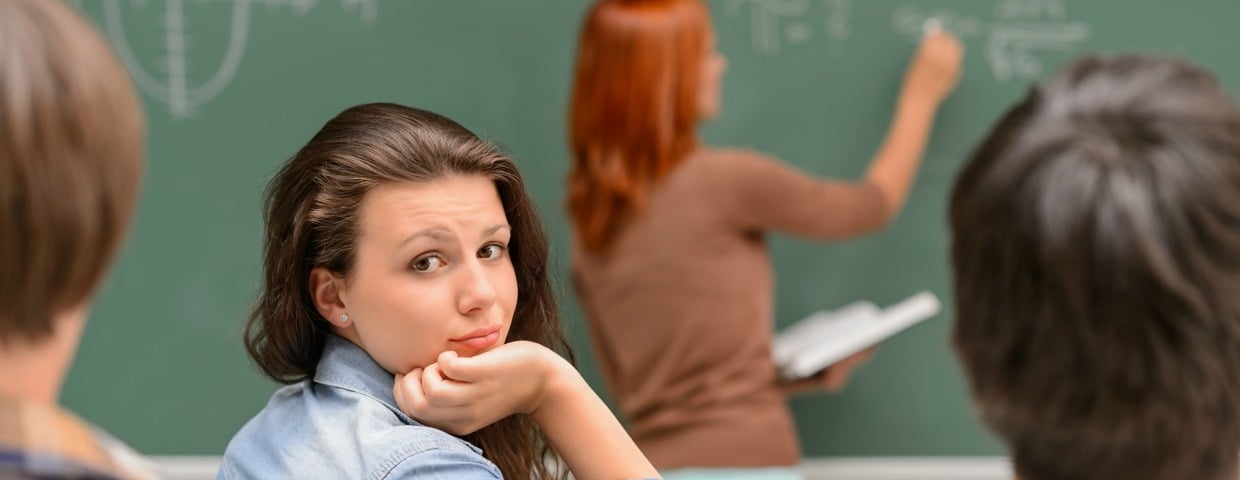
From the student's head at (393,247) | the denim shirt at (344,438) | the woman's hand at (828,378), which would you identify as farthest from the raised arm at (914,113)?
the denim shirt at (344,438)

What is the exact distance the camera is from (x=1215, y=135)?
0.74 m

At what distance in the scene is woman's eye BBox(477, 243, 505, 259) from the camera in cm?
103

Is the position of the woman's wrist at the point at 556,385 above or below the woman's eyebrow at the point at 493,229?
below

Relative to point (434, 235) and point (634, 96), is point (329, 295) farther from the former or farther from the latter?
point (634, 96)

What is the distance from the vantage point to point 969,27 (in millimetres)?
2273

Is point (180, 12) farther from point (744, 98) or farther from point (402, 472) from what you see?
point (402, 472)

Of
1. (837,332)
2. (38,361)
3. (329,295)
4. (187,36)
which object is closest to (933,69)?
(837,332)

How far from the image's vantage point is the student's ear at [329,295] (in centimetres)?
102

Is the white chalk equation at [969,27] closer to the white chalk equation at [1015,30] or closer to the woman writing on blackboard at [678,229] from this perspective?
the white chalk equation at [1015,30]

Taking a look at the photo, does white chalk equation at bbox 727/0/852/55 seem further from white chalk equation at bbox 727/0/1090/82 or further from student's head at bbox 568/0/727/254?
student's head at bbox 568/0/727/254

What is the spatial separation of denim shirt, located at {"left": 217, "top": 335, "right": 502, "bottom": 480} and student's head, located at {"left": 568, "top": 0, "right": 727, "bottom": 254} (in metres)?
1.05

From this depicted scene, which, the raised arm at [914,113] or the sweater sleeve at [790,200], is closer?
the sweater sleeve at [790,200]

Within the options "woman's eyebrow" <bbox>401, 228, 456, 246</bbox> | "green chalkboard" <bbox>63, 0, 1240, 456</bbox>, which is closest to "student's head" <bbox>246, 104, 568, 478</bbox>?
"woman's eyebrow" <bbox>401, 228, 456, 246</bbox>

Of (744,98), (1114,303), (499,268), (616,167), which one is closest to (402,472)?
(499,268)
